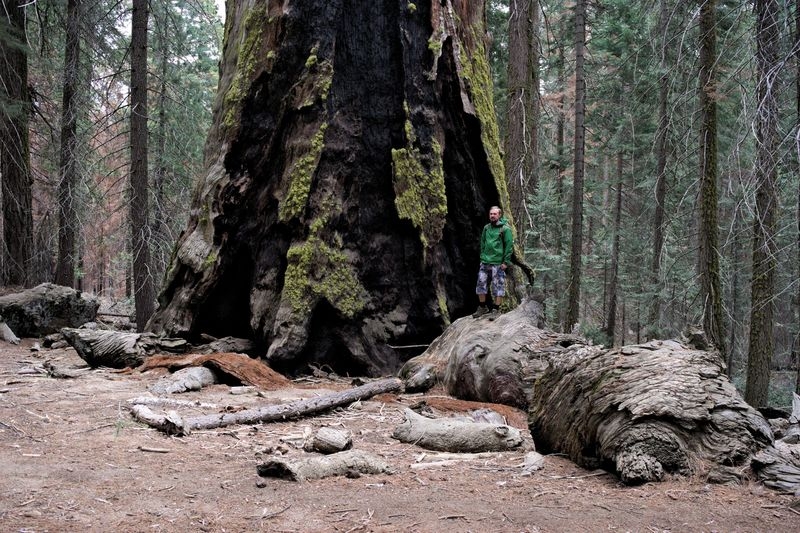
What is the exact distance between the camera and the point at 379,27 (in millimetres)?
9172

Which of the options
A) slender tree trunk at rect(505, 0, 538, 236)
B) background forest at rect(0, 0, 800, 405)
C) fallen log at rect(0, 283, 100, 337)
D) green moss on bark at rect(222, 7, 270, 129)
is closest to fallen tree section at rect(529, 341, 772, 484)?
background forest at rect(0, 0, 800, 405)

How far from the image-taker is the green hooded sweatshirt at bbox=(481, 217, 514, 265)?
8.78 m

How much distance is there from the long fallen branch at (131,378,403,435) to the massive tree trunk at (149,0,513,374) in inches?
104

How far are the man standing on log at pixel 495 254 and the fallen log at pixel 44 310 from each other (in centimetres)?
880

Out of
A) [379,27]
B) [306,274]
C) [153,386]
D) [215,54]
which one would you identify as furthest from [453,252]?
[215,54]

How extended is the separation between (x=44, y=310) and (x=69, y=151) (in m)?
4.35

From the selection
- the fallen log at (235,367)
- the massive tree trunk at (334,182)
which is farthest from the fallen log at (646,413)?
the massive tree trunk at (334,182)

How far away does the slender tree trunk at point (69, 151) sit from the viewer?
13713 mm

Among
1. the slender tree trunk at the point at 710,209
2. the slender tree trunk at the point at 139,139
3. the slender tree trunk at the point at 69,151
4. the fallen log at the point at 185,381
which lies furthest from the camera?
the slender tree trunk at the point at 69,151

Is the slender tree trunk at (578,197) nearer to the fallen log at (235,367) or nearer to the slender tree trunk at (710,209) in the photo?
the slender tree trunk at (710,209)

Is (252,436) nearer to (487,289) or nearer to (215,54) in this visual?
(487,289)

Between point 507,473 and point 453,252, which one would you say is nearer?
point 507,473

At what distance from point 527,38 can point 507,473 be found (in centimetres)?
1203

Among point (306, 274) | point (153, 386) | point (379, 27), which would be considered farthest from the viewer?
point (379, 27)
